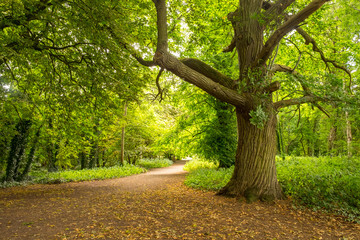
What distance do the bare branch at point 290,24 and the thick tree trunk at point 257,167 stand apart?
6.26 feet

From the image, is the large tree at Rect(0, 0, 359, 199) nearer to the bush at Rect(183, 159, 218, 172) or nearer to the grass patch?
the grass patch

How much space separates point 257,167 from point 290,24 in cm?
402

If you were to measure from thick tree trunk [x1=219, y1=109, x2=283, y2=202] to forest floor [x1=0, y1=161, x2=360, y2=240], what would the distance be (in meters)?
0.36

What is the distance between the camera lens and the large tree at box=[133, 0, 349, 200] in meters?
5.52

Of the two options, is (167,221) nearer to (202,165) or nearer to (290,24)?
(290,24)

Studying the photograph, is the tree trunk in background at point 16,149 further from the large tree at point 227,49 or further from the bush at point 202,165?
the bush at point 202,165

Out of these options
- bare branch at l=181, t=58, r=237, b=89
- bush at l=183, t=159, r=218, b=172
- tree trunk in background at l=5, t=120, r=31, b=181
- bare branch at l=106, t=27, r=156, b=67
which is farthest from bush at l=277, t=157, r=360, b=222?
tree trunk in background at l=5, t=120, r=31, b=181

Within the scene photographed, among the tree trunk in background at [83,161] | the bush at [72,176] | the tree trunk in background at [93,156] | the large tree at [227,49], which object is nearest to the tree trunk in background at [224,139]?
the large tree at [227,49]

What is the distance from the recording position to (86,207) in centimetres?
584

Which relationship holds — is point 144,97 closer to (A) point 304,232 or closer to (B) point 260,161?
(B) point 260,161

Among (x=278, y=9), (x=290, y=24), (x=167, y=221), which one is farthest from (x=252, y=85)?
(x=167, y=221)

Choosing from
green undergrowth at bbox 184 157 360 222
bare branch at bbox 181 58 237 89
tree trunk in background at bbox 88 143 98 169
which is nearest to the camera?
green undergrowth at bbox 184 157 360 222

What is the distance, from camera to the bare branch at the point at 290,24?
4609 millimetres

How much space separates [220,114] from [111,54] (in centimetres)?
780
